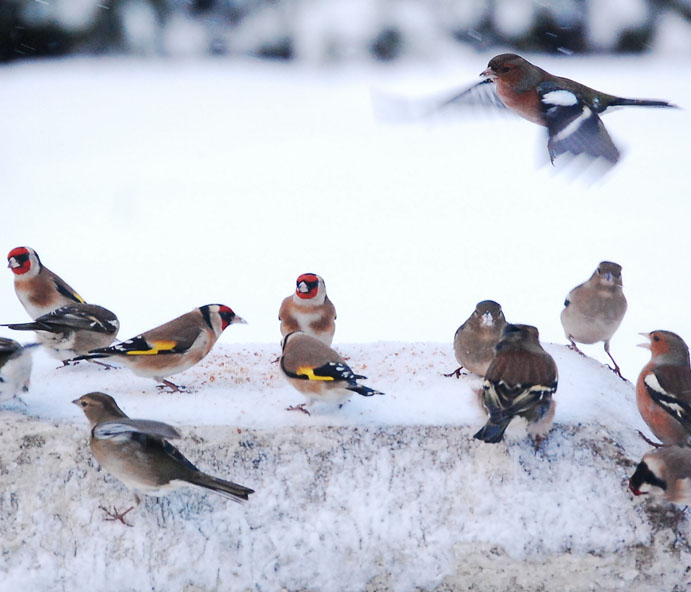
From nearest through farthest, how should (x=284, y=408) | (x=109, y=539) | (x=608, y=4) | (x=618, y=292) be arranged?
1. (x=109, y=539)
2. (x=284, y=408)
3. (x=618, y=292)
4. (x=608, y=4)

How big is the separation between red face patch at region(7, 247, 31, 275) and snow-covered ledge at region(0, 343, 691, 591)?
4.83ft

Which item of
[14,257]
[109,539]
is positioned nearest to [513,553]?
[109,539]

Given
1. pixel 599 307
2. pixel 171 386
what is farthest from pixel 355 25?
pixel 171 386

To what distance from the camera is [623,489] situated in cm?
409

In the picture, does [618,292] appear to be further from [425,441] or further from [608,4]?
[608,4]

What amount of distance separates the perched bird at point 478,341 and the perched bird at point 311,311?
31.5 inches

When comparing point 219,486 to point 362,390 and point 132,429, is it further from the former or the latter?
point 362,390

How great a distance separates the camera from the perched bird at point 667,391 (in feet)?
14.0

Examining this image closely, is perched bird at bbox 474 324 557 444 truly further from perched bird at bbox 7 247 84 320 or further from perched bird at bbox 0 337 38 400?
perched bird at bbox 7 247 84 320

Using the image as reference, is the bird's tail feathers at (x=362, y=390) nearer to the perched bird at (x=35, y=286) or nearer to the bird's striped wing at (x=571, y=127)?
the bird's striped wing at (x=571, y=127)

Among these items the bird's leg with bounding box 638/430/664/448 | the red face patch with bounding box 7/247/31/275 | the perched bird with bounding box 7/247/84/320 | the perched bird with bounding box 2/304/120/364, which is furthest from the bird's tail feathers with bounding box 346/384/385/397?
the red face patch with bounding box 7/247/31/275

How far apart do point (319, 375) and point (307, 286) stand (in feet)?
3.71

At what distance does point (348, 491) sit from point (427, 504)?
321 millimetres

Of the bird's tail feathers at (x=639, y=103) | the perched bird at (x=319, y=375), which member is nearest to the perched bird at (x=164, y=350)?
the perched bird at (x=319, y=375)
